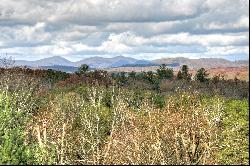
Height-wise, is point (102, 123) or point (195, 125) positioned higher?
point (195, 125)

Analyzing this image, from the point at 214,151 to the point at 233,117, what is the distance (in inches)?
211

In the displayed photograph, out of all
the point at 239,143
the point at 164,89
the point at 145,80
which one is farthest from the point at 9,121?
the point at 145,80

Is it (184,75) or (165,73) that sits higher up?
(165,73)

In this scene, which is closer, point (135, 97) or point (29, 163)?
point (29, 163)

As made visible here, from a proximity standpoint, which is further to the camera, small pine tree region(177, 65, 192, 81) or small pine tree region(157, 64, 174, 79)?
small pine tree region(157, 64, 174, 79)

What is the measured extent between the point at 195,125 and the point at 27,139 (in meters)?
6.92

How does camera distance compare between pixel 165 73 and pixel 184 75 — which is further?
pixel 165 73

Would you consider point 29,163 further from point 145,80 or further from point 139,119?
point 145,80

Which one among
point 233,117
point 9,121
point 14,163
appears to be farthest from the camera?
point 233,117

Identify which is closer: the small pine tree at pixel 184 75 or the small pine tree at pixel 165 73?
the small pine tree at pixel 184 75

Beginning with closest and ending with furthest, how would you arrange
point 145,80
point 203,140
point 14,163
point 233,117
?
point 14,163 < point 203,140 < point 233,117 < point 145,80

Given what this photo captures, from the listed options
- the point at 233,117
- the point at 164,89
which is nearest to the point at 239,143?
the point at 233,117

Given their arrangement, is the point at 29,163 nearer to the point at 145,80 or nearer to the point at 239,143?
the point at 239,143

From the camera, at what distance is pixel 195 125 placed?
19.2m
